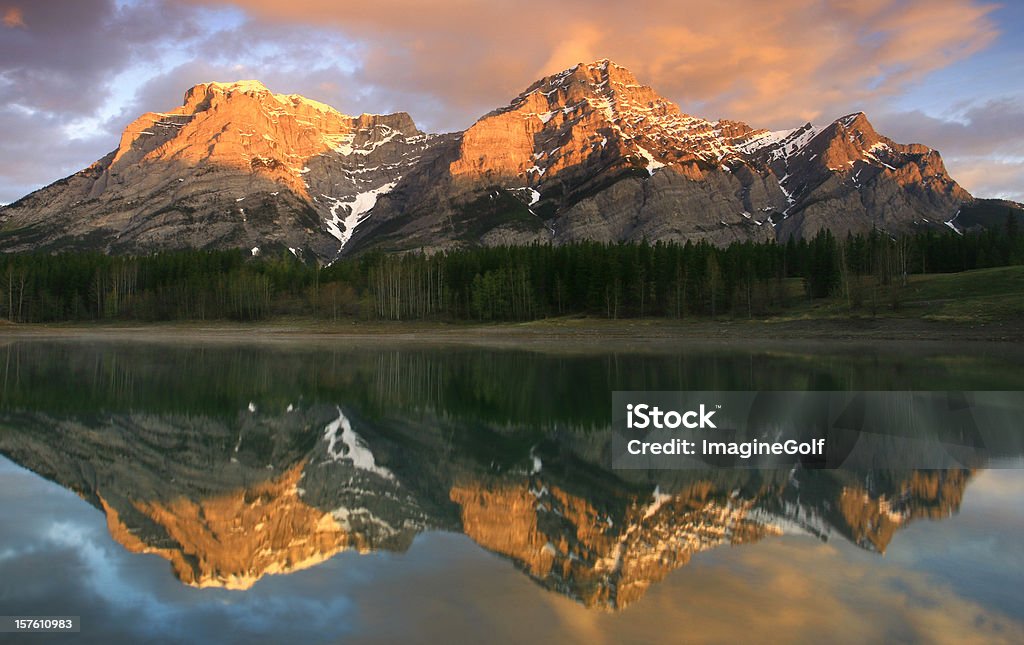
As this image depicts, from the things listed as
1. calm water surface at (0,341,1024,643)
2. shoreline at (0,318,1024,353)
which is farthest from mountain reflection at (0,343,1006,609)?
shoreline at (0,318,1024,353)

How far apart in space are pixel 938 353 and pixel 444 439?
4950cm

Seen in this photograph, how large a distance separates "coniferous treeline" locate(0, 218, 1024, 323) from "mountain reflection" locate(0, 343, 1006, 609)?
246 feet

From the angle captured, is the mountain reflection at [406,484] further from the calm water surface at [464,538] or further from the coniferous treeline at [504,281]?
the coniferous treeline at [504,281]

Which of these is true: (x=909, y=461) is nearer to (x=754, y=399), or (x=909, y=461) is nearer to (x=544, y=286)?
(x=754, y=399)

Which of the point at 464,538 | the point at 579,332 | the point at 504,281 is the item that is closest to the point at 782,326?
the point at 579,332

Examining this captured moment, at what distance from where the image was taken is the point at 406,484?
16.2 meters

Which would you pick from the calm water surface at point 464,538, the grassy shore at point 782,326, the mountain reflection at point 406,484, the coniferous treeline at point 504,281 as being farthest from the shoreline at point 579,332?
the calm water surface at point 464,538

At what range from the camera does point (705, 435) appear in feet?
71.8

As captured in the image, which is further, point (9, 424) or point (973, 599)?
point (9, 424)

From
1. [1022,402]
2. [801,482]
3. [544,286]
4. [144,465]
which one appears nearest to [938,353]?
[1022,402]

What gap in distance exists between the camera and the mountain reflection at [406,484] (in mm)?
11438

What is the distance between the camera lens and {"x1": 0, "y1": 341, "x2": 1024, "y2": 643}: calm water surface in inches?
338

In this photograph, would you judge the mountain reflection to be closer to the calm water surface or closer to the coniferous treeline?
the calm water surface

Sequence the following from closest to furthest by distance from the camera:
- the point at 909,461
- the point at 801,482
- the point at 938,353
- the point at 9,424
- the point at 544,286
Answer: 1. the point at 801,482
2. the point at 909,461
3. the point at 9,424
4. the point at 938,353
5. the point at 544,286
